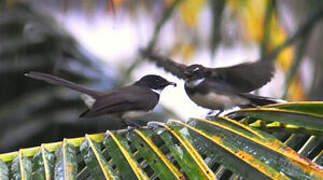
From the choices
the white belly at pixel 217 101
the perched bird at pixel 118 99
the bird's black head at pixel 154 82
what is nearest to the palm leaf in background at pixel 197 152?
the perched bird at pixel 118 99

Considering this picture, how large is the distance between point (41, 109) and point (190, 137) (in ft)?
11.7

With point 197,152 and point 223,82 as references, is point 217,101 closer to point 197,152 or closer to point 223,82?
point 223,82

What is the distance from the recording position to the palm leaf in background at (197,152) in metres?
1.80

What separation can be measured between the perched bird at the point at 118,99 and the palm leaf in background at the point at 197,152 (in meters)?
0.87

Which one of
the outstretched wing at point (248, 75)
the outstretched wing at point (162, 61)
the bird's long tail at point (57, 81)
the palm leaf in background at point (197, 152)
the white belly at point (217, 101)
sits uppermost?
the bird's long tail at point (57, 81)

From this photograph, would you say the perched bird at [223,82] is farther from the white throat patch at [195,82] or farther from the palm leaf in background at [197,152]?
the palm leaf in background at [197,152]

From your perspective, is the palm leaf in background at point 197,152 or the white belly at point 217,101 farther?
the white belly at point 217,101

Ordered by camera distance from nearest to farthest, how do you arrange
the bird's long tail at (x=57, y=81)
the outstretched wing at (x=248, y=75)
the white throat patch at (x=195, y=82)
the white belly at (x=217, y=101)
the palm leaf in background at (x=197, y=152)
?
the palm leaf in background at (x=197, y=152) < the outstretched wing at (x=248, y=75) < the bird's long tail at (x=57, y=81) < the white belly at (x=217, y=101) < the white throat patch at (x=195, y=82)

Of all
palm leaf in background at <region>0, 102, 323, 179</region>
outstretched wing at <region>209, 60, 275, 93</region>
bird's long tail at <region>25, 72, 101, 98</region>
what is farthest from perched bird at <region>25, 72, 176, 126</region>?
palm leaf in background at <region>0, 102, 323, 179</region>

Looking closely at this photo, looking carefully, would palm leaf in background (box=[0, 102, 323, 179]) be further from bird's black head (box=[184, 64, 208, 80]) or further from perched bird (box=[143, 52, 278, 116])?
bird's black head (box=[184, 64, 208, 80])

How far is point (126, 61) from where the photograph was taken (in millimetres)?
10281

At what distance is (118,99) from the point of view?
3.38 meters

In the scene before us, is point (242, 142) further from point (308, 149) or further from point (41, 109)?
point (41, 109)

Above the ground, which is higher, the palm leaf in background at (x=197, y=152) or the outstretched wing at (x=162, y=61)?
the outstretched wing at (x=162, y=61)
